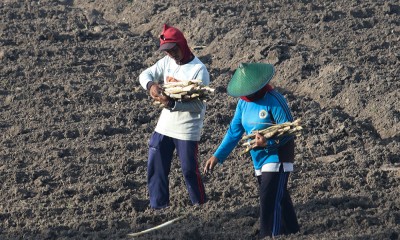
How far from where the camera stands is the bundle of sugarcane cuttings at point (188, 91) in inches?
349

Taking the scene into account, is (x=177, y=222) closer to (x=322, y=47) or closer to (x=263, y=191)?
(x=263, y=191)

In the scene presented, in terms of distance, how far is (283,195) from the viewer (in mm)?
8180

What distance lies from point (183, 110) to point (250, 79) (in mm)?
1117

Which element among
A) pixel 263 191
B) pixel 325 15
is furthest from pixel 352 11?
pixel 263 191

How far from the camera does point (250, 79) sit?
8.09 m

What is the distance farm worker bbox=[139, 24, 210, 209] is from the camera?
9016mm

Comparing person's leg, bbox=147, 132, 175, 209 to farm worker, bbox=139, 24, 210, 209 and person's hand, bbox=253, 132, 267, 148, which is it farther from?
person's hand, bbox=253, 132, 267, 148

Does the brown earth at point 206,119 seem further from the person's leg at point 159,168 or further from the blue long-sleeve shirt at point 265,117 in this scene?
the blue long-sleeve shirt at point 265,117

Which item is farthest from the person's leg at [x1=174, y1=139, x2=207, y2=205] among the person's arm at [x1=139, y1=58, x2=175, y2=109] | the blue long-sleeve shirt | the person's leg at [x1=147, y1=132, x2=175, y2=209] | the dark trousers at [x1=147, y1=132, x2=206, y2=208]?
the blue long-sleeve shirt

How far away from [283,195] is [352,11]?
7920 mm

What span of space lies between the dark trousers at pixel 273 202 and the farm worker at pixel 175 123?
1088 millimetres

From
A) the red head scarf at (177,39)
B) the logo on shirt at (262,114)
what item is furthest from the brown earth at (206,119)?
the red head scarf at (177,39)

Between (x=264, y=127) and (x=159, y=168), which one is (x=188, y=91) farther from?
(x=264, y=127)

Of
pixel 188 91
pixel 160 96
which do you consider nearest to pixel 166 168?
pixel 160 96
